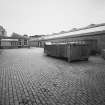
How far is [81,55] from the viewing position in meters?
9.45

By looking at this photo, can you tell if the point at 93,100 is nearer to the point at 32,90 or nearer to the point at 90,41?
the point at 32,90

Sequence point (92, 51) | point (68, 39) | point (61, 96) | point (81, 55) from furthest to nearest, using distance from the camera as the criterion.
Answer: point (68, 39) → point (92, 51) → point (81, 55) → point (61, 96)

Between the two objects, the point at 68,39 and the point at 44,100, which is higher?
the point at 68,39

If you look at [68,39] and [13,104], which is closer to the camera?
[13,104]

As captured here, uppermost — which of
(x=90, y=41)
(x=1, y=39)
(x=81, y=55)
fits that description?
(x=1, y=39)

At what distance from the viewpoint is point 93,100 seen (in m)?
2.74

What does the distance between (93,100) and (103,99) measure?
0.34 m

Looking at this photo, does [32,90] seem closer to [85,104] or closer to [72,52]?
[85,104]

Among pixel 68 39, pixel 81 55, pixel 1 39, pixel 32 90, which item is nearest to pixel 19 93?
pixel 32 90

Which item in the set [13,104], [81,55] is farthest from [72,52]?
[13,104]

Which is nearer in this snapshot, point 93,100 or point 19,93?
point 93,100

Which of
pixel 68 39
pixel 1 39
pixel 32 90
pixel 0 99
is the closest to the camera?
pixel 0 99

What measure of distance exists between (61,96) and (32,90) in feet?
3.57

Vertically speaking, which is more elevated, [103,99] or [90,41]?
[90,41]
